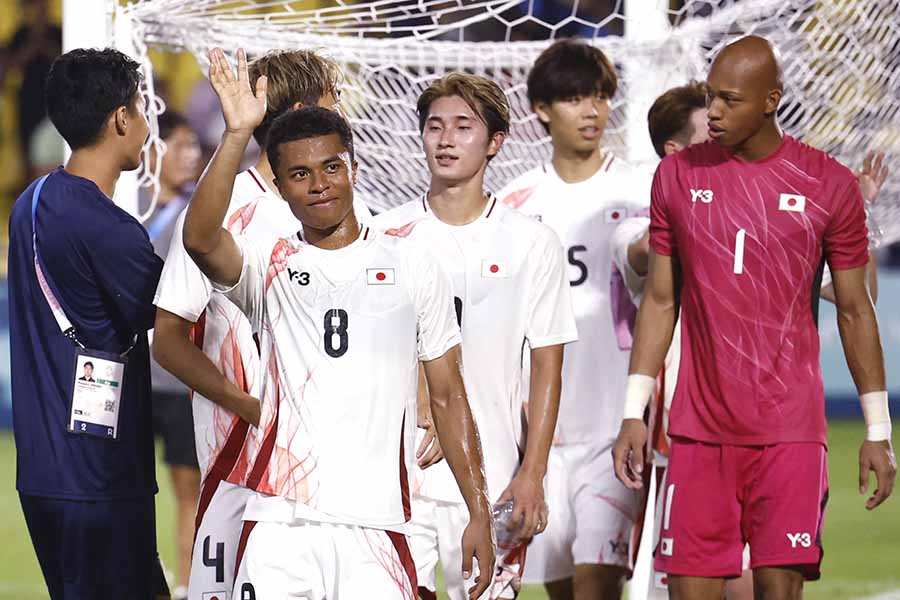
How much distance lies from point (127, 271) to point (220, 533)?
799mm

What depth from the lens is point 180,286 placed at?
13.1ft

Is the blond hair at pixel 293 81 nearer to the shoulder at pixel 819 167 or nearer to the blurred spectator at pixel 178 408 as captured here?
the shoulder at pixel 819 167

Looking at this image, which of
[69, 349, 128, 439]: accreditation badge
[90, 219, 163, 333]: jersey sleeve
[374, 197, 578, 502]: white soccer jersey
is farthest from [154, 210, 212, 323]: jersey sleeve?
[374, 197, 578, 502]: white soccer jersey

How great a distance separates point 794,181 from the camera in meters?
4.41

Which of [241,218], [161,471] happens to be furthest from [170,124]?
[241,218]

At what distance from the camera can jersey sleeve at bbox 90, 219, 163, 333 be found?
13.6ft

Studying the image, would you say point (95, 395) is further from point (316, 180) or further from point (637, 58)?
point (637, 58)

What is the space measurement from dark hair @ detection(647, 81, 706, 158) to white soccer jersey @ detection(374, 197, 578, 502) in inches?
41.6

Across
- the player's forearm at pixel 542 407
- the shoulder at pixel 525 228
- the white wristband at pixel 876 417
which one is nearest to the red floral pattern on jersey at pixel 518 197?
the shoulder at pixel 525 228

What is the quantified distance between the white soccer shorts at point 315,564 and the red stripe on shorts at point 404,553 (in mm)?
49

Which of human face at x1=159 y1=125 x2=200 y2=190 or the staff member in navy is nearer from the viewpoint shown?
the staff member in navy

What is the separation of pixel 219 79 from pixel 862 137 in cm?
476

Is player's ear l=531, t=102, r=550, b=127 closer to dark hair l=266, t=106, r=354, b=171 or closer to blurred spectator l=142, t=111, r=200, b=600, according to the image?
dark hair l=266, t=106, r=354, b=171

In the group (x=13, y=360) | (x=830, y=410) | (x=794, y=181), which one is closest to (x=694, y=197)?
(x=794, y=181)
